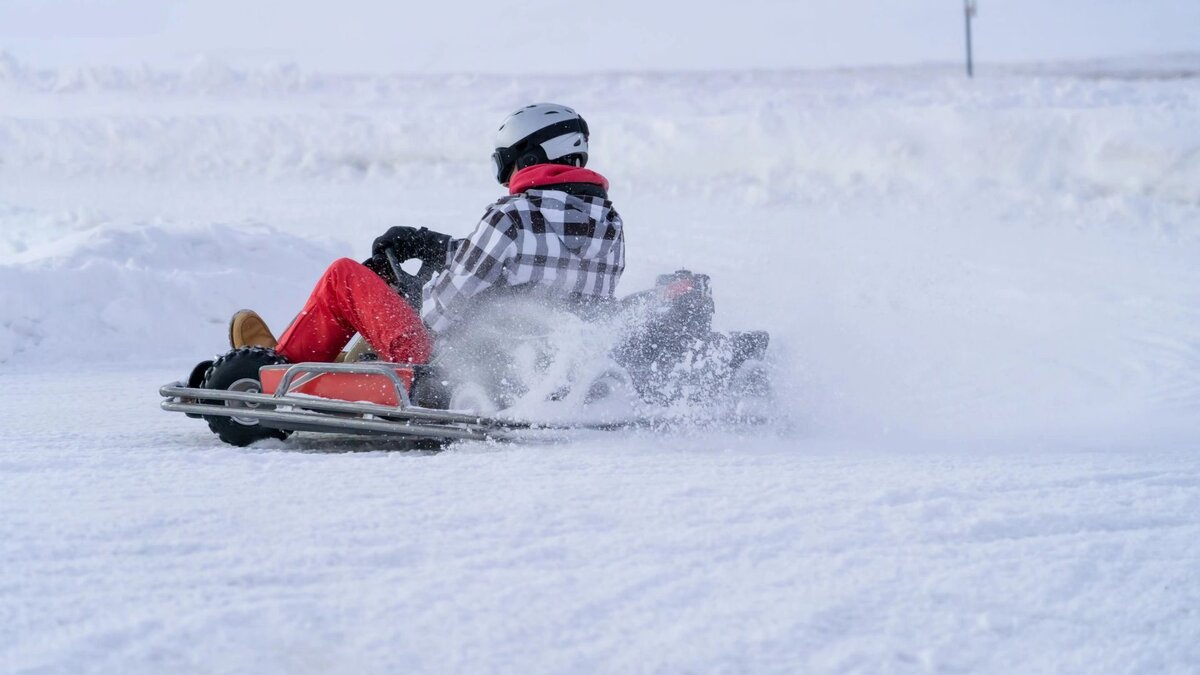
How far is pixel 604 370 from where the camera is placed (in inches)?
172

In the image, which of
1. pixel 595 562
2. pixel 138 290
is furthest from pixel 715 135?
pixel 595 562

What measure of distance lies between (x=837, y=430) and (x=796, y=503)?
1427 mm

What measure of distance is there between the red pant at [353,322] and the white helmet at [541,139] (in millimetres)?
718

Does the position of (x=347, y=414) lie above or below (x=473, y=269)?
below

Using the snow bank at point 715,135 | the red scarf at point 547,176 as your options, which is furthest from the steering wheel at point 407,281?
the snow bank at point 715,135

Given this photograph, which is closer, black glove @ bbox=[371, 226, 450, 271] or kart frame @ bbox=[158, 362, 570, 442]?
kart frame @ bbox=[158, 362, 570, 442]

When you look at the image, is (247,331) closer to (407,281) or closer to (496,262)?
(407,281)

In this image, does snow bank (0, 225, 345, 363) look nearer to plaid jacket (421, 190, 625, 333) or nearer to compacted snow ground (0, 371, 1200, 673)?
compacted snow ground (0, 371, 1200, 673)

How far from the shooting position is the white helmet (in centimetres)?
472

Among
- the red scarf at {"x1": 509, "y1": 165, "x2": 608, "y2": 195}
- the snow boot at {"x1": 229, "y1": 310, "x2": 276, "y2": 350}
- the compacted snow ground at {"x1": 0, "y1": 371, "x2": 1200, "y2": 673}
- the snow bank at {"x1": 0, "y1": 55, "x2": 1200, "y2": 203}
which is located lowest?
the compacted snow ground at {"x1": 0, "y1": 371, "x2": 1200, "y2": 673}

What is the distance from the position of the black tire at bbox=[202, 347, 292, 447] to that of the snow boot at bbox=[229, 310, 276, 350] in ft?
0.78

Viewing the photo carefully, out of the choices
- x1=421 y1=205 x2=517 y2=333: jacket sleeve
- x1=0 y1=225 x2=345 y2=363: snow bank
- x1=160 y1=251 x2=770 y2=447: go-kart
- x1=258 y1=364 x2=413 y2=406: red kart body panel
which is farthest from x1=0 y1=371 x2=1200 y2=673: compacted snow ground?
x1=0 y1=225 x2=345 y2=363: snow bank

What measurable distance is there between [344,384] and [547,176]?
108cm

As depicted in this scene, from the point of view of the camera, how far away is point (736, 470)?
3979 millimetres
